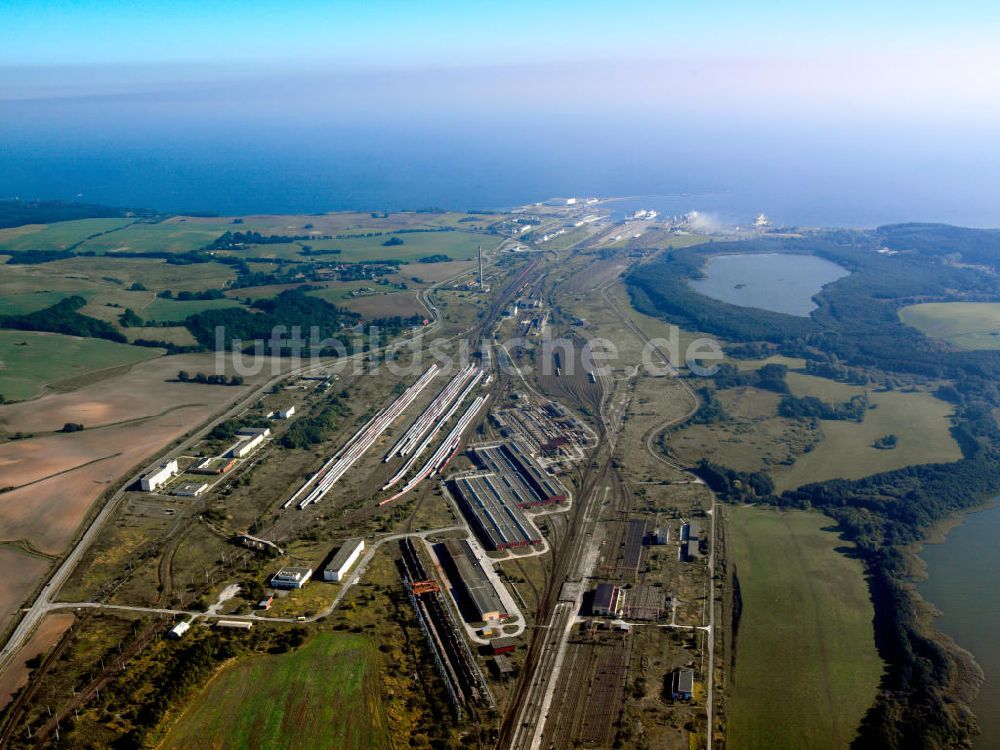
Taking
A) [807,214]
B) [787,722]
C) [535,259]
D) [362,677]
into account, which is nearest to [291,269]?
[535,259]

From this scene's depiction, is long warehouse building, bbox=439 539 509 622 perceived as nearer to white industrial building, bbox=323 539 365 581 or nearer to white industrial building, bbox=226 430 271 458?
white industrial building, bbox=323 539 365 581

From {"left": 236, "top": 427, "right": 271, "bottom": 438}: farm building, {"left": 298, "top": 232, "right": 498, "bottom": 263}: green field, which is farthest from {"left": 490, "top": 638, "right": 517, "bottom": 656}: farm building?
{"left": 298, "top": 232, "right": 498, "bottom": 263}: green field

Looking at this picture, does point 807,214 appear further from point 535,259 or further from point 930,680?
point 930,680

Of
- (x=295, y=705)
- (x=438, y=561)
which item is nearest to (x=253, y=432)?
(x=438, y=561)

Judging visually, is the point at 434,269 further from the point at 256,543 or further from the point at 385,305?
the point at 256,543

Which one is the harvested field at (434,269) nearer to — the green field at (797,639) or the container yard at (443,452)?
the container yard at (443,452)

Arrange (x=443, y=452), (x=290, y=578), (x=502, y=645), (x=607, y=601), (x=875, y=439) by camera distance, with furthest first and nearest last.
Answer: (x=875, y=439)
(x=443, y=452)
(x=290, y=578)
(x=607, y=601)
(x=502, y=645)
